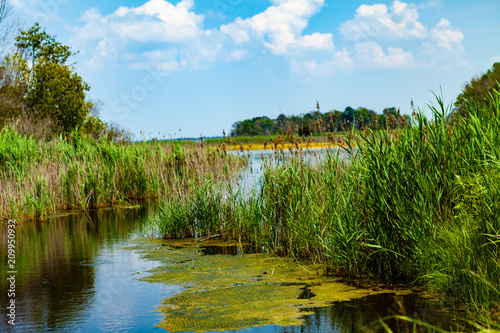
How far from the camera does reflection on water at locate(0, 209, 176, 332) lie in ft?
15.8

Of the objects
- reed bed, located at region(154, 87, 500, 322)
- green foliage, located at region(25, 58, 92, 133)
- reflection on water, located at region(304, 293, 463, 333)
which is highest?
green foliage, located at region(25, 58, 92, 133)

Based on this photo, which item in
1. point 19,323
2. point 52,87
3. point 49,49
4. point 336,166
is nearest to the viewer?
point 19,323

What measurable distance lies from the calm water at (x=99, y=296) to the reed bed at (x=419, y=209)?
45cm

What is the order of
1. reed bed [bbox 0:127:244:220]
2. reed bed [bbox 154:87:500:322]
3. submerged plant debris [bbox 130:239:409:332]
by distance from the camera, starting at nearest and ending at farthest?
1. reed bed [bbox 154:87:500:322]
2. submerged plant debris [bbox 130:239:409:332]
3. reed bed [bbox 0:127:244:220]

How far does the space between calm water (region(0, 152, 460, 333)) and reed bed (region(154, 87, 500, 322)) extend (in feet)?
1.48

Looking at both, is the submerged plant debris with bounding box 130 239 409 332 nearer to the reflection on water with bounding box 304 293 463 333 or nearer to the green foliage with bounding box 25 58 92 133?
the reflection on water with bounding box 304 293 463 333

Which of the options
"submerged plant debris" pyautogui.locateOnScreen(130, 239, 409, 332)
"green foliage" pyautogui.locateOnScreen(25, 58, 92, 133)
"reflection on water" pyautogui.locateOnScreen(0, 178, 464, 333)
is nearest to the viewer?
"reflection on water" pyautogui.locateOnScreen(0, 178, 464, 333)

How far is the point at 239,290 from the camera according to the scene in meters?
5.51

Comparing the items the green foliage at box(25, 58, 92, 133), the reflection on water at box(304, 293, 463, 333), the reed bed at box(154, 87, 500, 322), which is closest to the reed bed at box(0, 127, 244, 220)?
the reed bed at box(154, 87, 500, 322)

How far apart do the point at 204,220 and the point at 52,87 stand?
731 inches

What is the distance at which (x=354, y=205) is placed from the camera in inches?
224

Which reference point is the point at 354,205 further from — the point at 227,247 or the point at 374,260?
the point at 227,247

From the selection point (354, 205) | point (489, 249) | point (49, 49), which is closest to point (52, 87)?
point (49, 49)

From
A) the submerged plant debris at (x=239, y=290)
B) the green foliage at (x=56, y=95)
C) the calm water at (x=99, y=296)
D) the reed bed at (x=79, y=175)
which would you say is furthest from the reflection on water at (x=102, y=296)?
the green foliage at (x=56, y=95)
